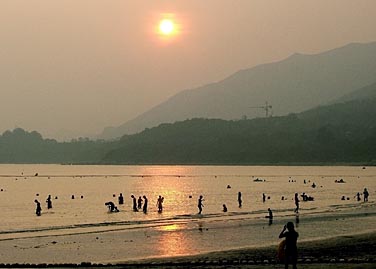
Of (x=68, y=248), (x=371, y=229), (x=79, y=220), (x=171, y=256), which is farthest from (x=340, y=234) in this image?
(x=79, y=220)

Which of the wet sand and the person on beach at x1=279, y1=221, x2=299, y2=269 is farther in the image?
the wet sand

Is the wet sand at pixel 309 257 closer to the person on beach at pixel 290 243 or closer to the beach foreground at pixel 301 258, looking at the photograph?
the beach foreground at pixel 301 258

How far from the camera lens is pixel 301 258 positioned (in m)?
32.7

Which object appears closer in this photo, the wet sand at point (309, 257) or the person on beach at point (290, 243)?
the person on beach at point (290, 243)

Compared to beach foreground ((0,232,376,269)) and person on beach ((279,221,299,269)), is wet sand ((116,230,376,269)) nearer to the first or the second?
beach foreground ((0,232,376,269))

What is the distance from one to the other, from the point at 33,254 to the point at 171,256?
8479 millimetres

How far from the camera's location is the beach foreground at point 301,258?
30.0m

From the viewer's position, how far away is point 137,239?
5128 centimetres

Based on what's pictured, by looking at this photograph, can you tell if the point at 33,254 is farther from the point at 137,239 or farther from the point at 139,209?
the point at 139,209

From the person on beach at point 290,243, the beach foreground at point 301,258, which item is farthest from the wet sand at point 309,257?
the person on beach at point 290,243

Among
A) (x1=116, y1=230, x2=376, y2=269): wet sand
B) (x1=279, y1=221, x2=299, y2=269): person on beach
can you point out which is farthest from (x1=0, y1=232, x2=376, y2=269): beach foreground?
(x1=279, y1=221, x2=299, y2=269): person on beach

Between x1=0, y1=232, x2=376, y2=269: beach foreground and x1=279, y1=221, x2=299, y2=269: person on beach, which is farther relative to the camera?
x1=0, y1=232, x2=376, y2=269: beach foreground

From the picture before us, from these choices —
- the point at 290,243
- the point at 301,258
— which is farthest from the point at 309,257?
the point at 290,243

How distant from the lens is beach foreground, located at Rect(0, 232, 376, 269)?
98.4 feet
